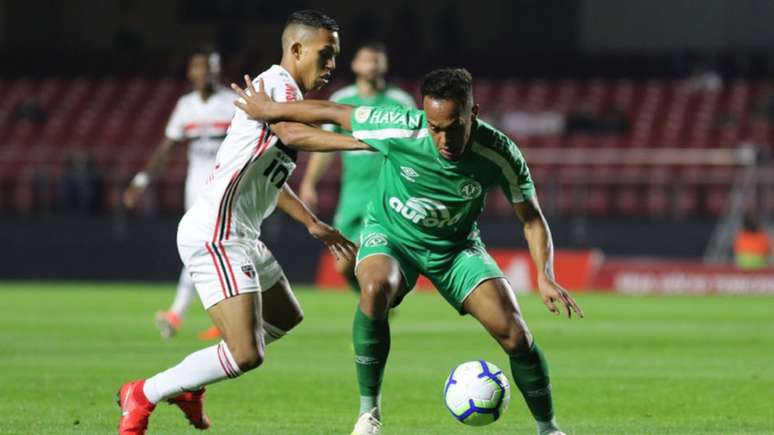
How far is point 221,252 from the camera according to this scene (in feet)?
22.3

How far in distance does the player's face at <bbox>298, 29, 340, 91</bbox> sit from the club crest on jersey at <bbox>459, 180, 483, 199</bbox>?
890 mm

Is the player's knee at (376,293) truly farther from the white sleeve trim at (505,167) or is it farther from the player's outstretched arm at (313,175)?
the player's outstretched arm at (313,175)

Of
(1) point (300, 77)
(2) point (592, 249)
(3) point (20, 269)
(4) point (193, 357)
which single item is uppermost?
(1) point (300, 77)

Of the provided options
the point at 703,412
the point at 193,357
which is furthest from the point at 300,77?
the point at 703,412

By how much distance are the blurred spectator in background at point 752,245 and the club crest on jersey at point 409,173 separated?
49.4 ft

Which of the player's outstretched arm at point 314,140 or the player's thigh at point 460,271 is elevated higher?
the player's outstretched arm at point 314,140

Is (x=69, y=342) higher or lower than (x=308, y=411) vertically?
lower

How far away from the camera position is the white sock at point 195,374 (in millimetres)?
6551

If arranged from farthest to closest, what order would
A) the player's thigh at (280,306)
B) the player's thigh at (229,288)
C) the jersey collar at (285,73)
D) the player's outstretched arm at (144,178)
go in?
the player's outstretched arm at (144,178) → the player's thigh at (280,306) → the jersey collar at (285,73) → the player's thigh at (229,288)

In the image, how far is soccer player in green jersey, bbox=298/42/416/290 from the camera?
1268cm

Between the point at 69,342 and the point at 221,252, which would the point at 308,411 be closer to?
the point at 221,252

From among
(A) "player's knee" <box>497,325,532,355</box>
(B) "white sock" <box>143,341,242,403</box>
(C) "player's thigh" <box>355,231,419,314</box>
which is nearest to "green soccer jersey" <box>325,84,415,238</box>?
(C) "player's thigh" <box>355,231,419,314</box>

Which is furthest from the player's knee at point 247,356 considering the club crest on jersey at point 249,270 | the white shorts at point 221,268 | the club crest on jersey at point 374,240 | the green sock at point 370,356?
the club crest on jersey at point 374,240

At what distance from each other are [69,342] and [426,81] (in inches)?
273
